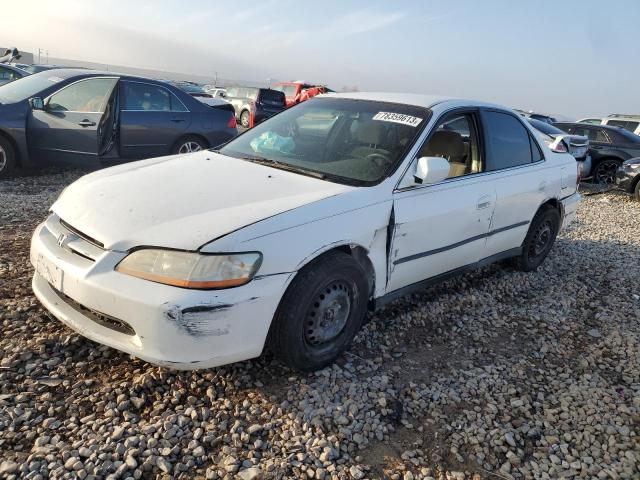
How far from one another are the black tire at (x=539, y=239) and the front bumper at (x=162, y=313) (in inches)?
121

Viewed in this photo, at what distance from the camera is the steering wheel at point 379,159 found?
3.18 meters

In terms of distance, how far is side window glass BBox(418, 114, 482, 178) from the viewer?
380cm

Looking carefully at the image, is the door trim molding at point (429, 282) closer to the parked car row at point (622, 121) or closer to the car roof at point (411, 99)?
the car roof at point (411, 99)

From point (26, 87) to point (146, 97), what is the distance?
1.53 meters

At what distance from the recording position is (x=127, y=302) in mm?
2312

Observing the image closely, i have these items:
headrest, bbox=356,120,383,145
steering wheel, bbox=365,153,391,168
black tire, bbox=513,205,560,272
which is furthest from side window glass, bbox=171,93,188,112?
black tire, bbox=513,205,560,272

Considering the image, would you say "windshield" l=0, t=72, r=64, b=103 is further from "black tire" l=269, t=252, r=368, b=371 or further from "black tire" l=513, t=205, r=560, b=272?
"black tire" l=513, t=205, r=560, b=272

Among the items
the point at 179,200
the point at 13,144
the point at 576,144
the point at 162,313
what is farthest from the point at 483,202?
the point at 576,144

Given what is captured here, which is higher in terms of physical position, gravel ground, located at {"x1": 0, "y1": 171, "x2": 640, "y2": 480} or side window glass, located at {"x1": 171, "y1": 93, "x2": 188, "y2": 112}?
side window glass, located at {"x1": 171, "y1": 93, "x2": 188, "y2": 112}

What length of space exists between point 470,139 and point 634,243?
13.0 ft

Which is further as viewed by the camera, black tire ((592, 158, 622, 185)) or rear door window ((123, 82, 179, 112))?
black tire ((592, 158, 622, 185))

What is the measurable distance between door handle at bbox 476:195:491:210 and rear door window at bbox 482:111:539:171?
258 millimetres

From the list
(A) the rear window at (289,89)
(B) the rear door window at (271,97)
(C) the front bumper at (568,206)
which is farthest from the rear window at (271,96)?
(C) the front bumper at (568,206)

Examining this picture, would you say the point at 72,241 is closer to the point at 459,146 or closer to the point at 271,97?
the point at 459,146
